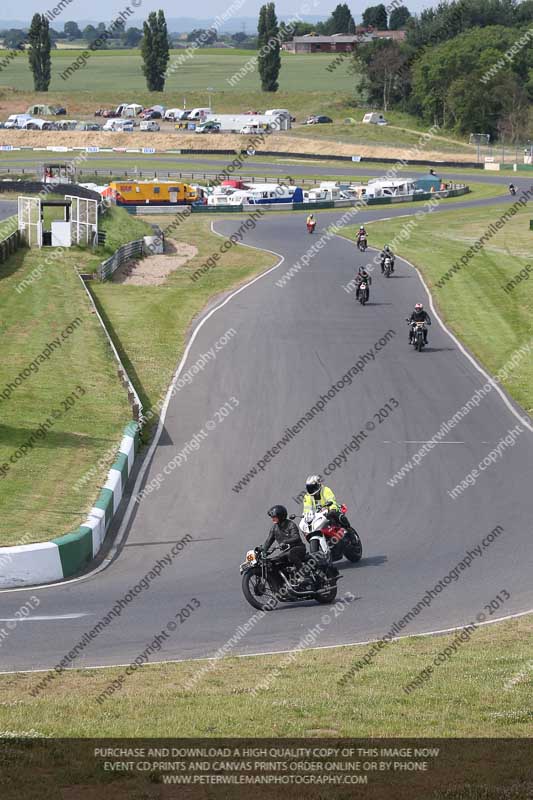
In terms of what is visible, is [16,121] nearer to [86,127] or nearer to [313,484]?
[86,127]

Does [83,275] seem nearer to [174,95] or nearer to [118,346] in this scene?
[118,346]

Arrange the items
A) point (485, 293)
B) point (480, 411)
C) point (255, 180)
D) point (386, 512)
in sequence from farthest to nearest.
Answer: point (255, 180), point (485, 293), point (480, 411), point (386, 512)

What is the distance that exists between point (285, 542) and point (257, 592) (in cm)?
82

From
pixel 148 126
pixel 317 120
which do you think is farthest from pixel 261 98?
pixel 148 126

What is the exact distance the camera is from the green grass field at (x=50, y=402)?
2020 centimetres

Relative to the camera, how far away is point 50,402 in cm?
2872

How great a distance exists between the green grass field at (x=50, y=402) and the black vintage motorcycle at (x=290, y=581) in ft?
12.8

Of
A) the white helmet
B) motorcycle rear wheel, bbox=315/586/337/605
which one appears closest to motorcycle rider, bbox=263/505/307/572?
motorcycle rear wheel, bbox=315/586/337/605

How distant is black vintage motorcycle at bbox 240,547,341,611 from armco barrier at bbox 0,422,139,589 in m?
3.03

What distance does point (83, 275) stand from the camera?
165 ft

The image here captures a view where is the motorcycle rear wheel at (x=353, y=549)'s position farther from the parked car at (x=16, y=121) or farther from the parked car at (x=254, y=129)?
the parked car at (x=16, y=121)

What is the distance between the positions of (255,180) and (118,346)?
186 ft

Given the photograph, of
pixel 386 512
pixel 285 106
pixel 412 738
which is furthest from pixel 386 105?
pixel 412 738

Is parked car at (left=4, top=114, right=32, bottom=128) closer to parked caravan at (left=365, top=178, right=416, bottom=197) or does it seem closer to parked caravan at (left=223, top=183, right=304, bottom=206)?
parked caravan at (left=223, top=183, right=304, bottom=206)
